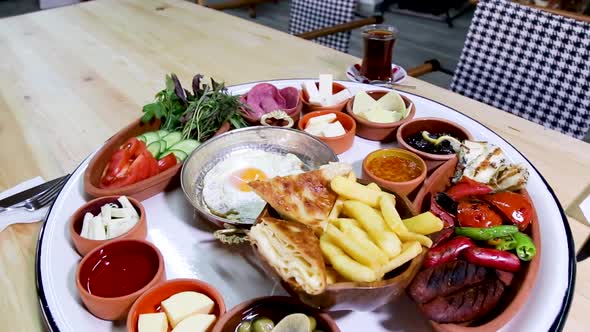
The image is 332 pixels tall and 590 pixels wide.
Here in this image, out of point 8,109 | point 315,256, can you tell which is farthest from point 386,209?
point 8,109

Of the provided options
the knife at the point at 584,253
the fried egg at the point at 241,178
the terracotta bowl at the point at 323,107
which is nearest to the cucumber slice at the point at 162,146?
the fried egg at the point at 241,178

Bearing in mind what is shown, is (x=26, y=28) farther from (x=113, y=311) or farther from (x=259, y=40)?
(x=113, y=311)

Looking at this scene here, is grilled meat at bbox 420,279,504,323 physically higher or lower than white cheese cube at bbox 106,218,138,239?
higher

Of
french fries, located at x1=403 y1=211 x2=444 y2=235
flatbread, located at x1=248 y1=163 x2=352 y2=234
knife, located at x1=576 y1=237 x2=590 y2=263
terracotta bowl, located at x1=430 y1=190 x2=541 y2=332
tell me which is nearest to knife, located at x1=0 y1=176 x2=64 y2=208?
flatbread, located at x1=248 y1=163 x2=352 y2=234

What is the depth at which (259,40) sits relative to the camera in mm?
3029

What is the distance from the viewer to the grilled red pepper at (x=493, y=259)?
1.20m

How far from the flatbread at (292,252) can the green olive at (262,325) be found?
13cm

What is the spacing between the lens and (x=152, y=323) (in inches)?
42.6

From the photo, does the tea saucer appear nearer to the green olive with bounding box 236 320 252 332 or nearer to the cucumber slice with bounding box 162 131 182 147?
the cucumber slice with bounding box 162 131 182 147

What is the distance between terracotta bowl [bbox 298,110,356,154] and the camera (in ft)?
5.90

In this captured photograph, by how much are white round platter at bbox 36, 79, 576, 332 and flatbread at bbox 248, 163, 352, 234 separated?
0.25m

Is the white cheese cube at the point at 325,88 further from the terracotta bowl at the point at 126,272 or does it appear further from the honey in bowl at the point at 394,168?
the terracotta bowl at the point at 126,272

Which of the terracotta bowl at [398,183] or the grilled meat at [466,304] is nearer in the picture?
the grilled meat at [466,304]

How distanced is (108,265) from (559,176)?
171 cm
